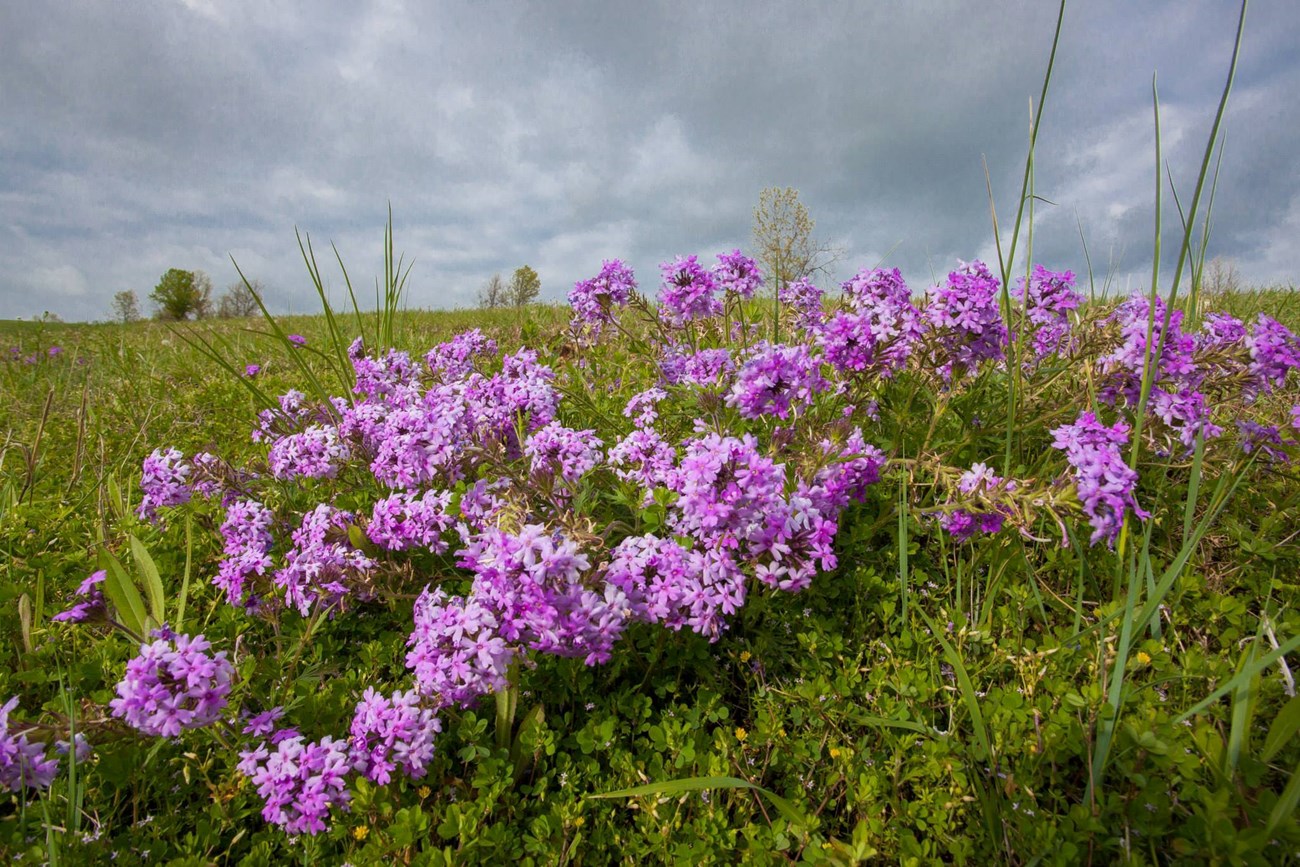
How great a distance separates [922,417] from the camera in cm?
332

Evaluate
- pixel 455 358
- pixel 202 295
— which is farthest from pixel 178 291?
pixel 455 358

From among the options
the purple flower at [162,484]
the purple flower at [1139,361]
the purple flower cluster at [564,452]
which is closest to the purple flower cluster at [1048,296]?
the purple flower at [1139,361]

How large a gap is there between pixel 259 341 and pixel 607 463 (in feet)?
25.4

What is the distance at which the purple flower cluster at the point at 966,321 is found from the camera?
2.49 metres

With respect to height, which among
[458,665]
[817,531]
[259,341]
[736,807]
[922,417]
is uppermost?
[259,341]

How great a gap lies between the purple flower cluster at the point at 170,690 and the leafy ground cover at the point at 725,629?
0.04ft

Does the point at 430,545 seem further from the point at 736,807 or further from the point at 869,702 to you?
the point at 869,702

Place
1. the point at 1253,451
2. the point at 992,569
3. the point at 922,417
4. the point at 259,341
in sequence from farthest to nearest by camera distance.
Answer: the point at 259,341 < the point at 922,417 < the point at 1253,451 < the point at 992,569

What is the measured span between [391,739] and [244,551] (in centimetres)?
130

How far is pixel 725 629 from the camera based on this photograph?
2277 millimetres

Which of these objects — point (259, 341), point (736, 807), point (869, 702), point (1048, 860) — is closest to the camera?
point (1048, 860)

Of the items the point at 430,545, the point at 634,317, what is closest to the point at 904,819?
the point at 430,545

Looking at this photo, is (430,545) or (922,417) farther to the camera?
(922,417)

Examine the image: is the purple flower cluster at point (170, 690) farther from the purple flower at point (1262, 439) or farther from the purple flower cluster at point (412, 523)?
the purple flower at point (1262, 439)
